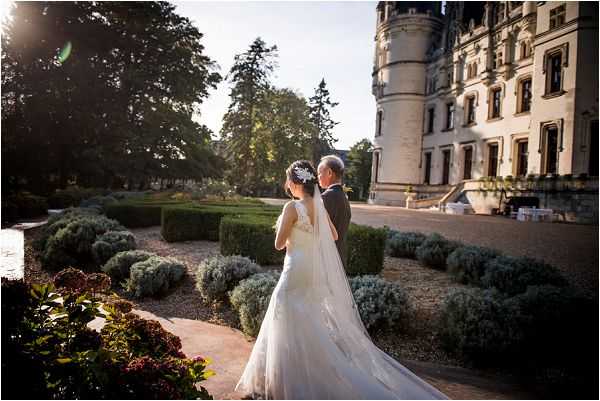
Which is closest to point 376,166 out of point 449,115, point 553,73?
point 449,115

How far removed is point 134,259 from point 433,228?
33.8 feet

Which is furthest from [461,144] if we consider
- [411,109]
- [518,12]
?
[518,12]

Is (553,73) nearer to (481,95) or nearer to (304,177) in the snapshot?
(481,95)

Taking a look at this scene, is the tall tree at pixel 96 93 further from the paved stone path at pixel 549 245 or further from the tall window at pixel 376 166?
the paved stone path at pixel 549 245

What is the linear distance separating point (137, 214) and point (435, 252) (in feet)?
32.2

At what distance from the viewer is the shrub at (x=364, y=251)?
7148 millimetres

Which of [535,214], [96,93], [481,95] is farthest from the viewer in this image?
[481,95]

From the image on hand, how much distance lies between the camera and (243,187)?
135 ft

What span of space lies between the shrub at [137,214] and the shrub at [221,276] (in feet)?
25.0

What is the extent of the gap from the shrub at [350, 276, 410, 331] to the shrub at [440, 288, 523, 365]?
535 millimetres

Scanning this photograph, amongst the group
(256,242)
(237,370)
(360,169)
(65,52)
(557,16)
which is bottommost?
(237,370)

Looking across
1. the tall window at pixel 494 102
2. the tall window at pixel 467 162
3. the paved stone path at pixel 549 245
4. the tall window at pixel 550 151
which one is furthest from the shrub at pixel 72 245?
the tall window at pixel 467 162

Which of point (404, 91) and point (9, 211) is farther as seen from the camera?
point (404, 91)

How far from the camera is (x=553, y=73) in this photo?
2209 centimetres
